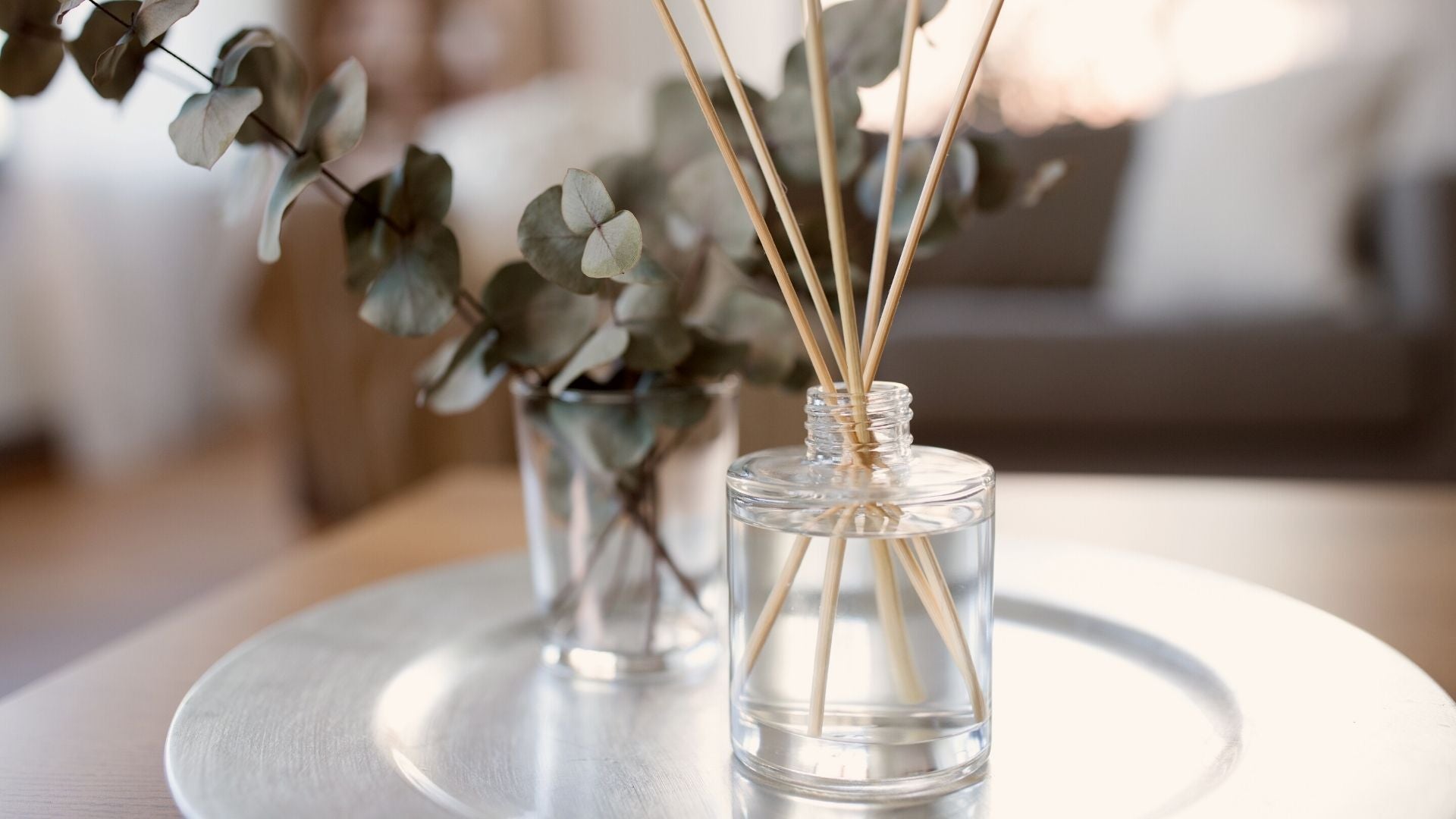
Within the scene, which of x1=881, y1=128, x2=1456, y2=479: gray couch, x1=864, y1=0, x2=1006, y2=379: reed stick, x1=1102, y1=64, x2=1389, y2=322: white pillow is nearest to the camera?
x1=864, y1=0, x2=1006, y2=379: reed stick

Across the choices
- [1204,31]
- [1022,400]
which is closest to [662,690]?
[1022,400]

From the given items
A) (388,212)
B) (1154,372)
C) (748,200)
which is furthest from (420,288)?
(1154,372)

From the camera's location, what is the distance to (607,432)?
49cm

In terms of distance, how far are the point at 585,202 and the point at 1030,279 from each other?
1.90 meters

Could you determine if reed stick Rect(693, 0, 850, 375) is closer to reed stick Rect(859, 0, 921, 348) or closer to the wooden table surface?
reed stick Rect(859, 0, 921, 348)

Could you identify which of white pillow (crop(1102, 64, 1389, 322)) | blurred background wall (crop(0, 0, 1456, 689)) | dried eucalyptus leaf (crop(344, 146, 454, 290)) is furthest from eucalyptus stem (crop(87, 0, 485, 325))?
white pillow (crop(1102, 64, 1389, 322))

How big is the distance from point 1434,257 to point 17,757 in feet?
5.55

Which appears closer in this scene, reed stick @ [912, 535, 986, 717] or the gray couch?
reed stick @ [912, 535, 986, 717]

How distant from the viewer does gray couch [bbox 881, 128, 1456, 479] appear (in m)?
1.54

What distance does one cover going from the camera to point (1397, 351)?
1532 millimetres

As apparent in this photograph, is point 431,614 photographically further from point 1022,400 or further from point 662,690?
point 1022,400

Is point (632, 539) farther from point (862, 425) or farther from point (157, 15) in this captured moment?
point (157, 15)

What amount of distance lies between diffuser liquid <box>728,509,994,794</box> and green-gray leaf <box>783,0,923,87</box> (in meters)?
0.19

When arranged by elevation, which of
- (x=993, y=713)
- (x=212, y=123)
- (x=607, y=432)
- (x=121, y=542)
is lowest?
(x=121, y=542)
